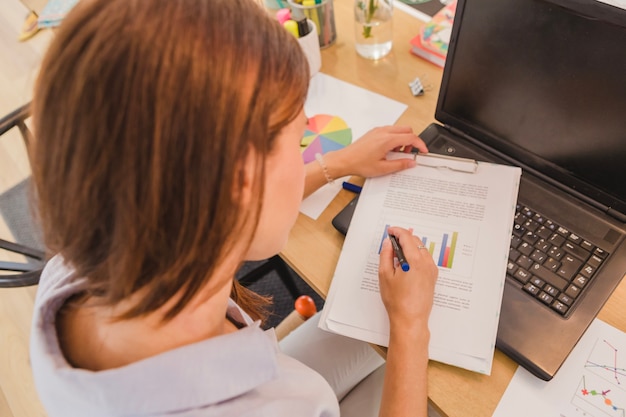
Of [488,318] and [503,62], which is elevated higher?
[503,62]

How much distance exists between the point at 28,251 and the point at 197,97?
931 mm

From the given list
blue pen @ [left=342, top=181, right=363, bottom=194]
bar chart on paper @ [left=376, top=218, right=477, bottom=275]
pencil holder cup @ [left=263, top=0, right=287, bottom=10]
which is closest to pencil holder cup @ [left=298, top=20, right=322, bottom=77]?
pencil holder cup @ [left=263, top=0, right=287, bottom=10]

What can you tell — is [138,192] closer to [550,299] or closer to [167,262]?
[167,262]

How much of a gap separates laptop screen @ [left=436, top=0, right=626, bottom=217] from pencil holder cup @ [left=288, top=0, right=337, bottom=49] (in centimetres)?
38

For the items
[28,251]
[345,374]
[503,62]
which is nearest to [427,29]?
[503,62]

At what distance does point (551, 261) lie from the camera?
2.08 feet

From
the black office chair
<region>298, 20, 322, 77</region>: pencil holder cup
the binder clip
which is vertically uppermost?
<region>298, 20, 322, 77</region>: pencil holder cup

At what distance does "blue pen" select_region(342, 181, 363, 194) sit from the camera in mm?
797

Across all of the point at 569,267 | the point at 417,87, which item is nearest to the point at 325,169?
the point at 417,87

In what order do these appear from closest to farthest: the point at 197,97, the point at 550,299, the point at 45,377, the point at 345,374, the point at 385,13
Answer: the point at 197,97 → the point at 45,377 → the point at 550,299 → the point at 345,374 → the point at 385,13

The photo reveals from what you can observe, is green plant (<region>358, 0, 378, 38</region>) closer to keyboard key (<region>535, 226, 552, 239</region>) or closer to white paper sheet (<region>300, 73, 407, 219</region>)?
white paper sheet (<region>300, 73, 407, 219</region>)

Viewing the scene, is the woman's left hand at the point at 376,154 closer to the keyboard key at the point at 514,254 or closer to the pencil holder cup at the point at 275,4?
the keyboard key at the point at 514,254

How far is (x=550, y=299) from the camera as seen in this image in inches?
23.7

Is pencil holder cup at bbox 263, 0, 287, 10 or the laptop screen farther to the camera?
pencil holder cup at bbox 263, 0, 287, 10
